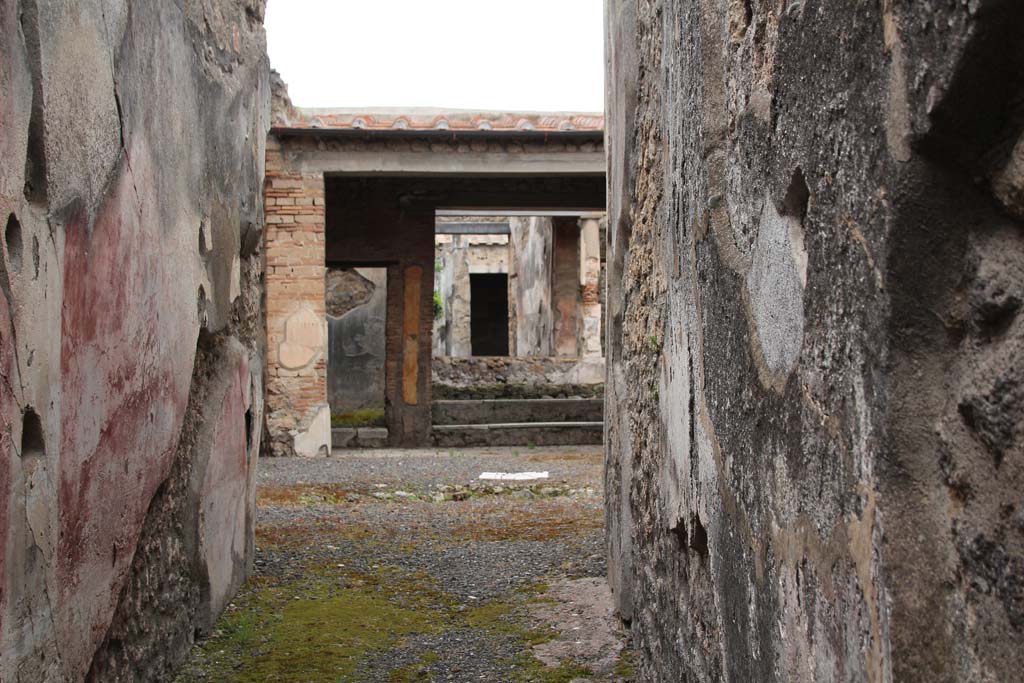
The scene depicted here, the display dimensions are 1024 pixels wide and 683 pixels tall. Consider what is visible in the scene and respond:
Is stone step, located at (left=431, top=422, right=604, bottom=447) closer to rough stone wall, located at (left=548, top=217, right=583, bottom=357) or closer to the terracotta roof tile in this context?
the terracotta roof tile

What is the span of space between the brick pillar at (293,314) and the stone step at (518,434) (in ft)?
7.56

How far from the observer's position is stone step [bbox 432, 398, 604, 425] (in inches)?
481

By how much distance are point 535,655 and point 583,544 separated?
1.70 m

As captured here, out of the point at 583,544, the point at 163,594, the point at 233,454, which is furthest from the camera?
the point at 583,544

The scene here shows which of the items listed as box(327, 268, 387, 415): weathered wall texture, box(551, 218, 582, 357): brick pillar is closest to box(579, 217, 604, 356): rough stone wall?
box(551, 218, 582, 357): brick pillar

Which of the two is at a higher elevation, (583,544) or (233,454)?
(233,454)

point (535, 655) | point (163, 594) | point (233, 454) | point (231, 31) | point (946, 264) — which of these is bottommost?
point (535, 655)

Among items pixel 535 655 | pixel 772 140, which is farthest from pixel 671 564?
pixel 772 140

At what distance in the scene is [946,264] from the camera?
100cm

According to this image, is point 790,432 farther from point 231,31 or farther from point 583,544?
point 583,544

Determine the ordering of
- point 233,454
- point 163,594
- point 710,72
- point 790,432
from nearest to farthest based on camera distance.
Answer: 1. point 790,432
2. point 710,72
3. point 163,594
4. point 233,454

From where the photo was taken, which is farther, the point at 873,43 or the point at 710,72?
the point at 710,72

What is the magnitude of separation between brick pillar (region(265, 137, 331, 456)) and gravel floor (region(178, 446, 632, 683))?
2.18 meters

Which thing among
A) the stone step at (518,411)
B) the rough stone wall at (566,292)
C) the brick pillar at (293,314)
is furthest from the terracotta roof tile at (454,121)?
the rough stone wall at (566,292)
